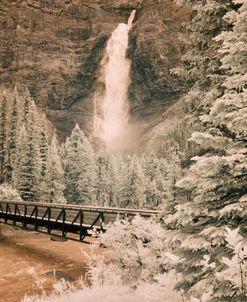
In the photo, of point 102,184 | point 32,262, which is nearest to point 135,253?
point 32,262

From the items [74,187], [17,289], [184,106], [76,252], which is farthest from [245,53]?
[74,187]

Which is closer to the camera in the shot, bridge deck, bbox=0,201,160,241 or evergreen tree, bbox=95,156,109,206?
bridge deck, bbox=0,201,160,241

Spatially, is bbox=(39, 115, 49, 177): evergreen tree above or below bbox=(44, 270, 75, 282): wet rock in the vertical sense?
above

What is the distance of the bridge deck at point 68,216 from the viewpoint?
20.2m

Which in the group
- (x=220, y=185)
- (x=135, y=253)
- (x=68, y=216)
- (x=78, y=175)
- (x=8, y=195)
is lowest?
(x=68, y=216)

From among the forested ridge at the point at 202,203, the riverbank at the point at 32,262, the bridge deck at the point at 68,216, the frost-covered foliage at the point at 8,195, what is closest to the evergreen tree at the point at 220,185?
the forested ridge at the point at 202,203

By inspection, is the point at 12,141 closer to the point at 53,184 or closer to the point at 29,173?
the point at 53,184

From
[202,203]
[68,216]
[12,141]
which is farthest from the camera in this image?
[12,141]

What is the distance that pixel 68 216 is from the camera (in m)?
25.6

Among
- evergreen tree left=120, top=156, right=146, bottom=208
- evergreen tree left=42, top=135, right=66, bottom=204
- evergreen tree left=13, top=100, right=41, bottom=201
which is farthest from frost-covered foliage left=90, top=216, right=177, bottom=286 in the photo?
evergreen tree left=120, top=156, right=146, bottom=208

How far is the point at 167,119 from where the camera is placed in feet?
616

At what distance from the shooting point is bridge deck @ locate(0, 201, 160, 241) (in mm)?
20250

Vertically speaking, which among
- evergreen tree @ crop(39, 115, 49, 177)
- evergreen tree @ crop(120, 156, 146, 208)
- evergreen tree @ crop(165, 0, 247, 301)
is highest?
evergreen tree @ crop(39, 115, 49, 177)

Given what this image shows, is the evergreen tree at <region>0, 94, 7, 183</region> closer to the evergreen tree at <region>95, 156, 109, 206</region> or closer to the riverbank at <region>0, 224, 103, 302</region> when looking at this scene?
the riverbank at <region>0, 224, 103, 302</region>
